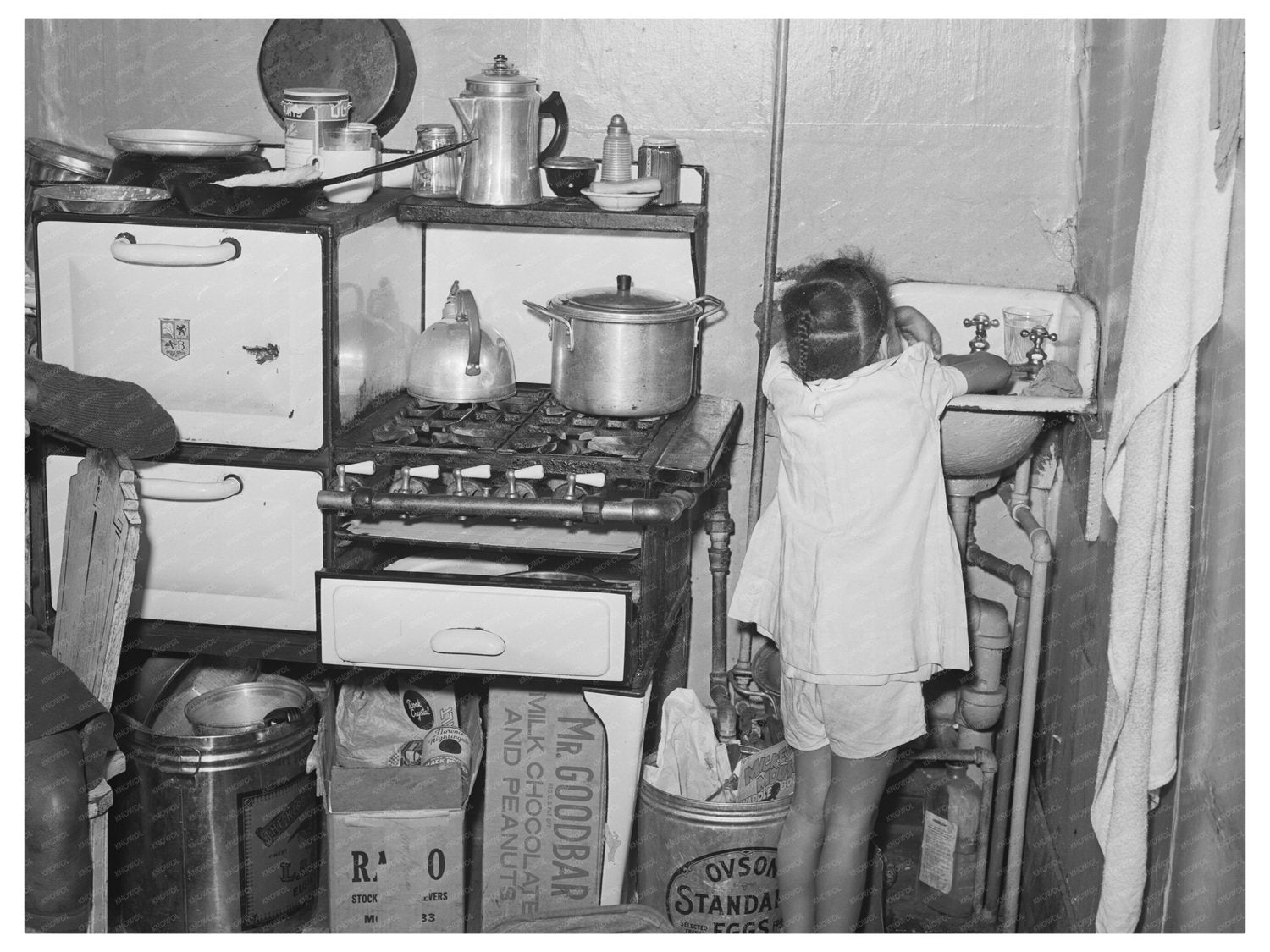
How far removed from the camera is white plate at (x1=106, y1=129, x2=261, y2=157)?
245 centimetres

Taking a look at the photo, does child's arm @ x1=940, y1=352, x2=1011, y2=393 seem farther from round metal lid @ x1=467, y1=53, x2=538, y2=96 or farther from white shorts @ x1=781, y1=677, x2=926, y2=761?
round metal lid @ x1=467, y1=53, x2=538, y2=96

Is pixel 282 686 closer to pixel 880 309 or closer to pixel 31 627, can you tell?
pixel 31 627

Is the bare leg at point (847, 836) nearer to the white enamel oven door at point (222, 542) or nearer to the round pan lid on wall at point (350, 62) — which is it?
the white enamel oven door at point (222, 542)

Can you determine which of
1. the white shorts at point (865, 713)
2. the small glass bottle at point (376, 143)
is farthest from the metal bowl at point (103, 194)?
the white shorts at point (865, 713)

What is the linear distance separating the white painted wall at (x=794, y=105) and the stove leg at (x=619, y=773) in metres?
0.96

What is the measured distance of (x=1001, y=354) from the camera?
279cm

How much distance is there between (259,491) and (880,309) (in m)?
1.10

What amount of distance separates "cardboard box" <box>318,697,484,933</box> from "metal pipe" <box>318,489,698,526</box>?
539mm

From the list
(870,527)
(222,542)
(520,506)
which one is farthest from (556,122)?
(870,527)

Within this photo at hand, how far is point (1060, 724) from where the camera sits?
271 cm

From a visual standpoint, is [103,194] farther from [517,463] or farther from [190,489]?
[517,463]

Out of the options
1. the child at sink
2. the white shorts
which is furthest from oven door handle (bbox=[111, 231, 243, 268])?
the white shorts

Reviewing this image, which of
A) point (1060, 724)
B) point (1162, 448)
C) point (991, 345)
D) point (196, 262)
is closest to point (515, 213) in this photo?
point (196, 262)

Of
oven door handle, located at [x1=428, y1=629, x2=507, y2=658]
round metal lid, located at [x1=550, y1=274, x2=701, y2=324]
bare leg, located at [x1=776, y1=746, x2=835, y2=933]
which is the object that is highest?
round metal lid, located at [x1=550, y1=274, x2=701, y2=324]
